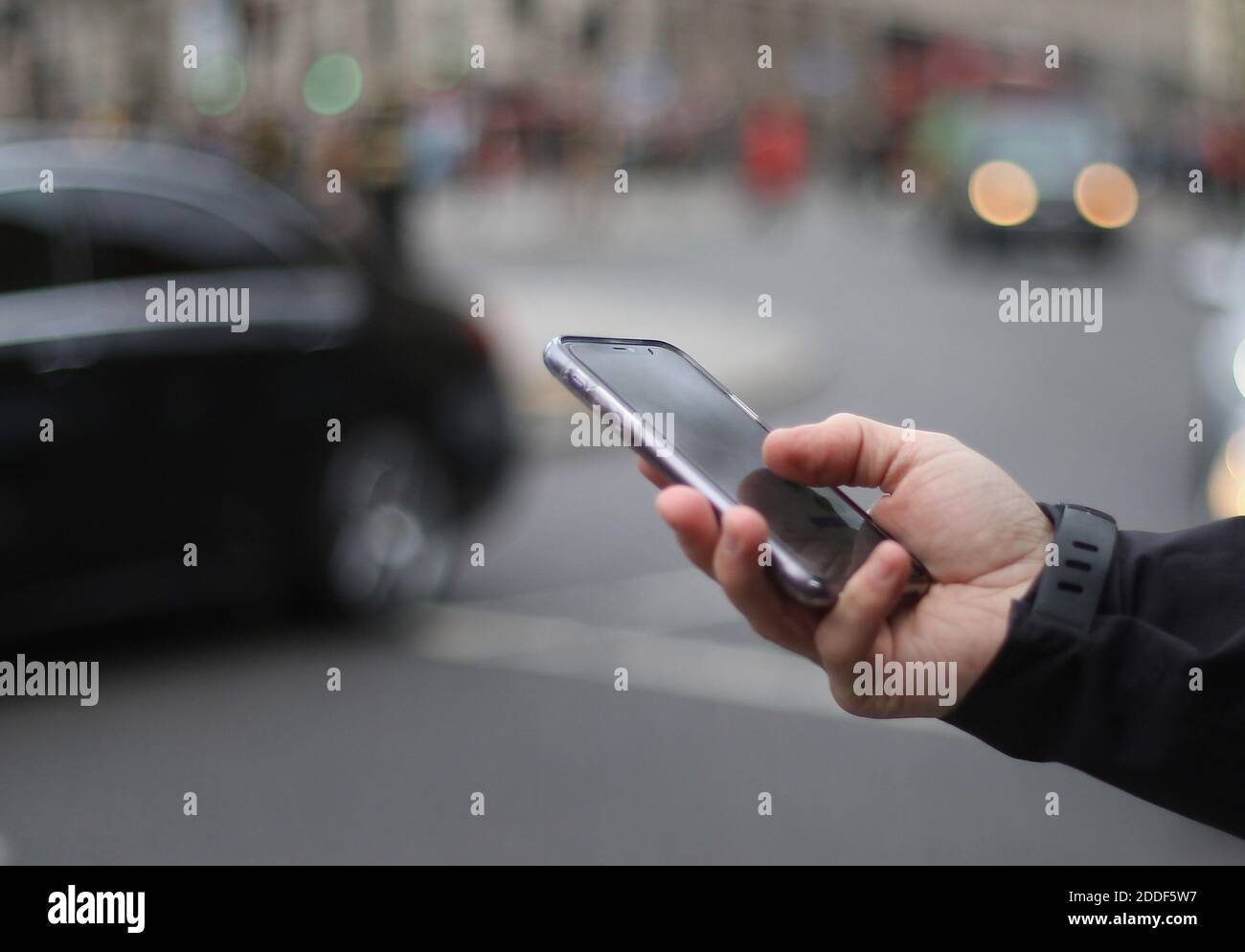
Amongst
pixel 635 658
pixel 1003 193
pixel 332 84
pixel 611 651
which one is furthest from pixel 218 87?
pixel 635 658

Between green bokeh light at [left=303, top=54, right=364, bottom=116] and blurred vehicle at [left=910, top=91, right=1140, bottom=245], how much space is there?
935 centimetres

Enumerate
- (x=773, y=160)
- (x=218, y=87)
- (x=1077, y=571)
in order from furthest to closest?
(x=773, y=160)
(x=218, y=87)
(x=1077, y=571)

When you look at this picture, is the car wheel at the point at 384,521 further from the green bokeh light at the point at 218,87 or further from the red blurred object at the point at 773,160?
the red blurred object at the point at 773,160

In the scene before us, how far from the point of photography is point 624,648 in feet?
20.3

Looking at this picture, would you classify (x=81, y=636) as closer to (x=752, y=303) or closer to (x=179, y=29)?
(x=752, y=303)

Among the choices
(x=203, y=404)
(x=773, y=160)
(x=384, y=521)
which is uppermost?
(x=773, y=160)

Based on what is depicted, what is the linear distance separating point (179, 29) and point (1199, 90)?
53064mm

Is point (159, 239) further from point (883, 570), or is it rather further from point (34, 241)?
point (883, 570)

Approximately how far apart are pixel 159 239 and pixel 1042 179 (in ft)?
62.4

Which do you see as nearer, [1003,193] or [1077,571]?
[1077,571]

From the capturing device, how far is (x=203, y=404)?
5.78 metres

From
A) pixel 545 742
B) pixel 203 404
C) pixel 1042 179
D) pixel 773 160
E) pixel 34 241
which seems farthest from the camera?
pixel 773 160

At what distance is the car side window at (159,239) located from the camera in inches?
225

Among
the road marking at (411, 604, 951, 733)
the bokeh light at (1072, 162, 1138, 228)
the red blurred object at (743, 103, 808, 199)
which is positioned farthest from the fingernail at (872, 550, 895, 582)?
the red blurred object at (743, 103, 808, 199)
